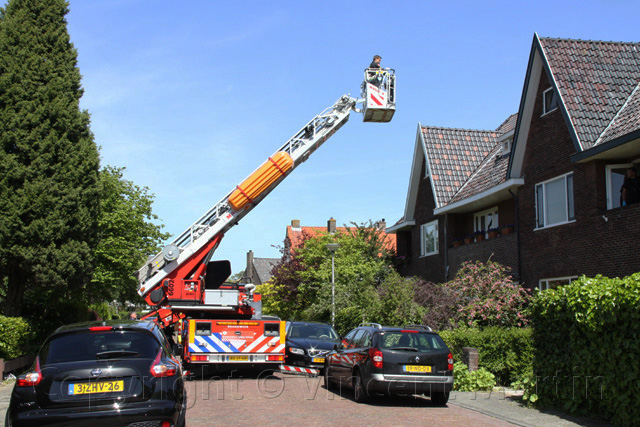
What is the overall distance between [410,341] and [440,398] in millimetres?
1143

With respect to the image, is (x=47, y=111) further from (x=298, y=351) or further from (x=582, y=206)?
(x=582, y=206)

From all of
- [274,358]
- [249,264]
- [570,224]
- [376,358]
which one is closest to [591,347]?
[376,358]

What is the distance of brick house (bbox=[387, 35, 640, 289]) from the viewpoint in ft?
50.2

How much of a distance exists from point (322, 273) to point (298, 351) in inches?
517

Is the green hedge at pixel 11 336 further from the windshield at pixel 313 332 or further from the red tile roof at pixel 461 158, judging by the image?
the red tile roof at pixel 461 158

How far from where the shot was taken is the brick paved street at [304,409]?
9.46 m

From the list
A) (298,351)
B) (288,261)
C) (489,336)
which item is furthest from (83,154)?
(288,261)

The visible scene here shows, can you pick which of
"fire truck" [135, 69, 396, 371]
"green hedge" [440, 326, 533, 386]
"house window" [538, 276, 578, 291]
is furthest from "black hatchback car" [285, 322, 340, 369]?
"house window" [538, 276, 578, 291]

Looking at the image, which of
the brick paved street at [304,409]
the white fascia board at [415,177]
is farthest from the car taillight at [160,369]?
the white fascia board at [415,177]

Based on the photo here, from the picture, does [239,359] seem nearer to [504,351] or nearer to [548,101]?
[504,351]

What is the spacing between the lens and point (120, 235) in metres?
31.8

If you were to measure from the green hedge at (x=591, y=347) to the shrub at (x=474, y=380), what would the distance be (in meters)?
2.49

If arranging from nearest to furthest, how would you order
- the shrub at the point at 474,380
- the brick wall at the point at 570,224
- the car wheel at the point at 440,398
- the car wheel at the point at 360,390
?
the car wheel at the point at 440,398 < the car wheel at the point at 360,390 < the shrub at the point at 474,380 < the brick wall at the point at 570,224

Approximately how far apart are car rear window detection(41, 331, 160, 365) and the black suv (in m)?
4.92
